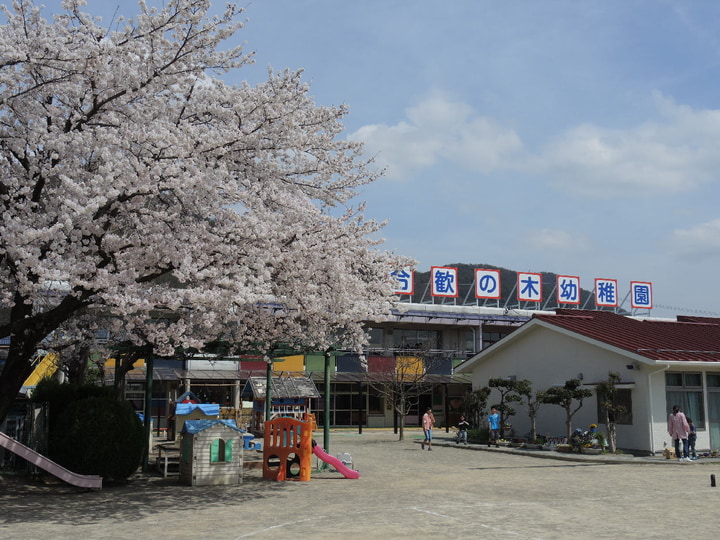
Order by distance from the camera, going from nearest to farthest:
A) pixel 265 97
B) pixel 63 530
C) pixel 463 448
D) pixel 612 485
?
pixel 63 530 < pixel 265 97 < pixel 612 485 < pixel 463 448

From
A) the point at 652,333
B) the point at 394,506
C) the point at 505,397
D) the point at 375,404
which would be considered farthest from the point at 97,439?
the point at 375,404

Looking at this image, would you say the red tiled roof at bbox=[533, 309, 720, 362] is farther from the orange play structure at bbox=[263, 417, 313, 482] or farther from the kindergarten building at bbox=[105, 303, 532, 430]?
the orange play structure at bbox=[263, 417, 313, 482]

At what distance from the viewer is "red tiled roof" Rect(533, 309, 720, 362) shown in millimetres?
24075

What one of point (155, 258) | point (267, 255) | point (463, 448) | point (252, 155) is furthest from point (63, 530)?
point (463, 448)

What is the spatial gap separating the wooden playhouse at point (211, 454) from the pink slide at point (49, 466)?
79.8 inches

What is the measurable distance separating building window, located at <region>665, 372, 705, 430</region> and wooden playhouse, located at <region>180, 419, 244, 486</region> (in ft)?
50.4

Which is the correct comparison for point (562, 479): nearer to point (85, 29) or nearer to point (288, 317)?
point (288, 317)

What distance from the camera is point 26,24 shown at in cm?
1173

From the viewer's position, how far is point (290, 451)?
16.9 m

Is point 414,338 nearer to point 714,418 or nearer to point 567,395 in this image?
point 567,395

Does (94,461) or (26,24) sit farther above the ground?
(26,24)

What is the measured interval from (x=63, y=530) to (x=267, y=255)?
5347 millimetres

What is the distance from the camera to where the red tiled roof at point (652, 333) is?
24.1 m

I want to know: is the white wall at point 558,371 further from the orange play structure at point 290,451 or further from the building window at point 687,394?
the orange play structure at point 290,451
